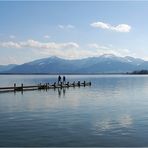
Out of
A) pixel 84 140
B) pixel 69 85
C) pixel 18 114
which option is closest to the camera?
pixel 84 140

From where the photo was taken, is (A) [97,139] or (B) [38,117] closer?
(A) [97,139]

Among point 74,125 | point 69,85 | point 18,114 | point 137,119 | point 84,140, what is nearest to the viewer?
point 84,140

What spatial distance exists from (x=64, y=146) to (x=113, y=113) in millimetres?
15099

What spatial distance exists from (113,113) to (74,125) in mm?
8486

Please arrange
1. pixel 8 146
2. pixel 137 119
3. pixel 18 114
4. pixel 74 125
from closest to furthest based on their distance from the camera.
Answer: pixel 8 146 < pixel 74 125 < pixel 137 119 < pixel 18 114

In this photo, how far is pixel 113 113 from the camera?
34.7 metres

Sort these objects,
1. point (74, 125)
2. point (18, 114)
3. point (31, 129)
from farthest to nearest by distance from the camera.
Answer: point (18, 114)
point (74, 125)
point (31, 129)

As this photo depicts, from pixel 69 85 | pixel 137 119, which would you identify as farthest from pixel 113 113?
pixel 69 85

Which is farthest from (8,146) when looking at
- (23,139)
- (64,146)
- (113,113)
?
(113,113)

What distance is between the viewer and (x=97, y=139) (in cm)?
2216

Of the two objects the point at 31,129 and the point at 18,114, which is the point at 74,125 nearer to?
the point at 31,129

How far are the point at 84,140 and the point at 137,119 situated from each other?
9.66 metres

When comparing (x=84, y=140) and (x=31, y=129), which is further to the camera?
(x=31, y=129)

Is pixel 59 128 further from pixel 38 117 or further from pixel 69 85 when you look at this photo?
pixel 69 85
